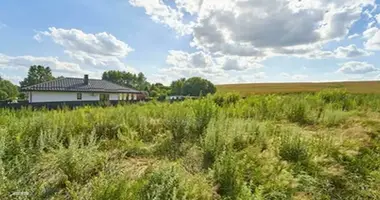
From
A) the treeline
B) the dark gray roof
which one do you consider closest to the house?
the dark gray roof

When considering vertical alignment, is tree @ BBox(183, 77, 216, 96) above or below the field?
above

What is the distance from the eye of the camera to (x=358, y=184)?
347cm

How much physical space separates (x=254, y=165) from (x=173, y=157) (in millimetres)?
1039

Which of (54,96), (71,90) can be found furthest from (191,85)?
(54,96)

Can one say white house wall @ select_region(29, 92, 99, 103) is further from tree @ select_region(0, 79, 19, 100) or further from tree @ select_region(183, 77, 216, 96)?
tree @ select_region(0, 79, 19, 100)

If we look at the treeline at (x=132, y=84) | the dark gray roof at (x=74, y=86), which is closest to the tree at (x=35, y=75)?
the treeline at (x=132, y=84)

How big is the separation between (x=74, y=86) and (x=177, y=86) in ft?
105

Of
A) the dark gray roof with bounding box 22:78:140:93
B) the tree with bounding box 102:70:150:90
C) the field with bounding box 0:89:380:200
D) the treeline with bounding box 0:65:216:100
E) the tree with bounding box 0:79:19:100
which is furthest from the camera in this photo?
the tree with bounding box 102:70:150:90

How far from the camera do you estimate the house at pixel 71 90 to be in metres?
27.7

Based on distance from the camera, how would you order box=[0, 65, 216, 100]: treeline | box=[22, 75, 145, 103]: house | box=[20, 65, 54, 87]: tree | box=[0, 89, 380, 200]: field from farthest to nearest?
box=[20, 65, 54, 87]: tree → box=[0, 65, 216, 100]: treeline → box=[22, 75, 145, 103]: house → box=[0, 89, 380, 200]: field

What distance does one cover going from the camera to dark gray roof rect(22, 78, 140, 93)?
27.9m

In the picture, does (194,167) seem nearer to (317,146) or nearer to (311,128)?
(317,146)

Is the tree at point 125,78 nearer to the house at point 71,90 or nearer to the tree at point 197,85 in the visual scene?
the tree at point 197,85

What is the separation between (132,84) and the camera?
84.3 m
